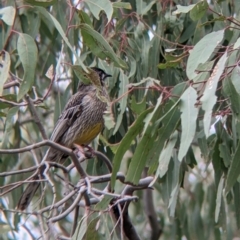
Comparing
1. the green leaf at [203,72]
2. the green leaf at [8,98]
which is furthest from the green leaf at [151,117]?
the green leaf at [8,98]

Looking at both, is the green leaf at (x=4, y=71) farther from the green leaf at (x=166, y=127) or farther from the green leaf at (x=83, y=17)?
the green leaf at (x=166, y=127)

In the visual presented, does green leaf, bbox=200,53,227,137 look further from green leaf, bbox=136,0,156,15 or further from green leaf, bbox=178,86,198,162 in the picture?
green leaf, bbox=136,0,156,15

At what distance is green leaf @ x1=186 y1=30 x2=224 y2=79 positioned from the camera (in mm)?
2998

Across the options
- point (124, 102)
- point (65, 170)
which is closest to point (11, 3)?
point (124, 102)

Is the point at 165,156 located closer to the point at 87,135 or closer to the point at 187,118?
the point at 187,118

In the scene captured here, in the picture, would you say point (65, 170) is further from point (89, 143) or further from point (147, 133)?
point (89, 143)

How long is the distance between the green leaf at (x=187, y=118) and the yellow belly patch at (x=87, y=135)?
2.27 m

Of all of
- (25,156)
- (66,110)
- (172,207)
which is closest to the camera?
(172,207)

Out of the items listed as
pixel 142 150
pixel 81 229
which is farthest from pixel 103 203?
pixel 142 150

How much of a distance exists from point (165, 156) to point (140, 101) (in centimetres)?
121

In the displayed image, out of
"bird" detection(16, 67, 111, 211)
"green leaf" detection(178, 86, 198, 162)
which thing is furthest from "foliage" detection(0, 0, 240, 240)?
"bird" detection(16, 67, 111, 211)

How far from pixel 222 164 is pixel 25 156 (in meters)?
2.94

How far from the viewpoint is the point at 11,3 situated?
401cm

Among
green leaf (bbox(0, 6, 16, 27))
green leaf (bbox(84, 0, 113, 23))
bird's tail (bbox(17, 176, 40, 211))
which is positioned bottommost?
bird's tail (bbox(17, 176, 40, 211))
